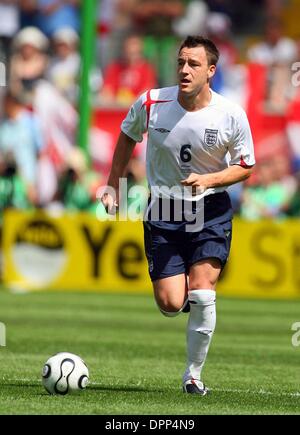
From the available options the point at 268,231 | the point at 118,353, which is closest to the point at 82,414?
the point at 118,353

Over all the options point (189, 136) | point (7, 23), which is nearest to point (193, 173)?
point (189, 136)

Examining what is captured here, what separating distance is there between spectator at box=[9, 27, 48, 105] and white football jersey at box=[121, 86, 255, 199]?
13.6m

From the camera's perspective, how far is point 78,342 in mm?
12414

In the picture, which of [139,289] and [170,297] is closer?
[170,297]

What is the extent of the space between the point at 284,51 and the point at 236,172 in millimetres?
14744

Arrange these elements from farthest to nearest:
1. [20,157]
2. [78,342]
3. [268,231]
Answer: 1. [20,157]
2. [268,231]
3. [78,342]

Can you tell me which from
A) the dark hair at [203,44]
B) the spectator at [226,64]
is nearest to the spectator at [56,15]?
the spectator at [226,64]

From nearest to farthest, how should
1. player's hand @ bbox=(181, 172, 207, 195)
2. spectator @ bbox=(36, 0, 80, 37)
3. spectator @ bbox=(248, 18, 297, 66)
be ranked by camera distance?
player's hand @ bbox=(181, 172, 207, 195) → spectator @ bbox=(248, 18, 297, 66) → spectator @ bbox=(36, 0, 80, 37)

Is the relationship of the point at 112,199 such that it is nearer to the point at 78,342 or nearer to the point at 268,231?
the point at 78,342

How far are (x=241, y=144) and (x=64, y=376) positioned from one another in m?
2.06

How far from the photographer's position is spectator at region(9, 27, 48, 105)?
22.7 meters

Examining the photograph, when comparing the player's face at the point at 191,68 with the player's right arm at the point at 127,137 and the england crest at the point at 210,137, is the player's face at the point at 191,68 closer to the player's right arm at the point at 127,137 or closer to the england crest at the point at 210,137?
the england crest at the point at 210,137

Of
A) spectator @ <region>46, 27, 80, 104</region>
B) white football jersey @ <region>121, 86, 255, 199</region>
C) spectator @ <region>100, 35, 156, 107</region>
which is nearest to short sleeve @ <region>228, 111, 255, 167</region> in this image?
white football jersey @ <region>121, 86, 255, 199</region>

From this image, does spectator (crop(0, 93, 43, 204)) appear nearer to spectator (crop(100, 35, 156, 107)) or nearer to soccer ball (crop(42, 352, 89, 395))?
spectator (crop(100, 35, 156, 107))
